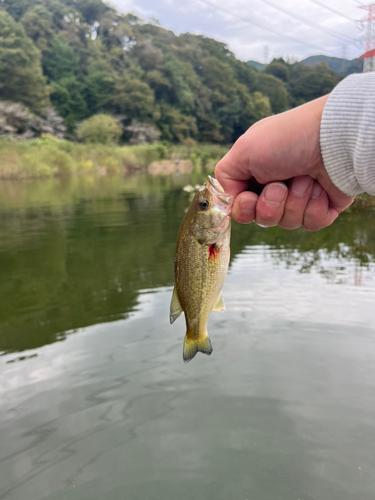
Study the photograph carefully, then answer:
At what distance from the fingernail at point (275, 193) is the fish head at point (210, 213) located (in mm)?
472

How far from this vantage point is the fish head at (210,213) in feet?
6.51

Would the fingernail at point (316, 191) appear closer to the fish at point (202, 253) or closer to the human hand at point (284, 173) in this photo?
the human hand at point (284, 173)

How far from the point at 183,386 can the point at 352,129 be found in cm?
374

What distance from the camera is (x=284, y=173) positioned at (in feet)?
7.62

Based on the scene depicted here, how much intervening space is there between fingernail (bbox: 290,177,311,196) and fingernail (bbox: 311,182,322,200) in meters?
0.08

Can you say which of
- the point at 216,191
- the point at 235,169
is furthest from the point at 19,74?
the point at 216,191

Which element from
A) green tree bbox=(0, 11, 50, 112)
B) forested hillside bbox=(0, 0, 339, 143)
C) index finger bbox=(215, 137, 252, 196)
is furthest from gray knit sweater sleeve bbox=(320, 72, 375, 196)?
green tree bbox=(0, 11, 50, 112)

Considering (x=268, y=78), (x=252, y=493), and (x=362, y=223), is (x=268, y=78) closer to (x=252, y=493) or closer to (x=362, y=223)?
(x=362, y=223)

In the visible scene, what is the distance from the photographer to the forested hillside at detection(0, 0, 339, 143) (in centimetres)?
6144

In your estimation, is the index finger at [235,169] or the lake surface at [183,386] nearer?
the index finger at [235,169]

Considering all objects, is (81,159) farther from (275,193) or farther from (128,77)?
(275,193)

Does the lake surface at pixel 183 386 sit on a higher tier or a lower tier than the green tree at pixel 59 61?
lower

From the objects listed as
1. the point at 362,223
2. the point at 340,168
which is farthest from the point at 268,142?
the point at 362,223

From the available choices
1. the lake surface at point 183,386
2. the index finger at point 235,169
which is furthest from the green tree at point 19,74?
the index finger at point 235,169
